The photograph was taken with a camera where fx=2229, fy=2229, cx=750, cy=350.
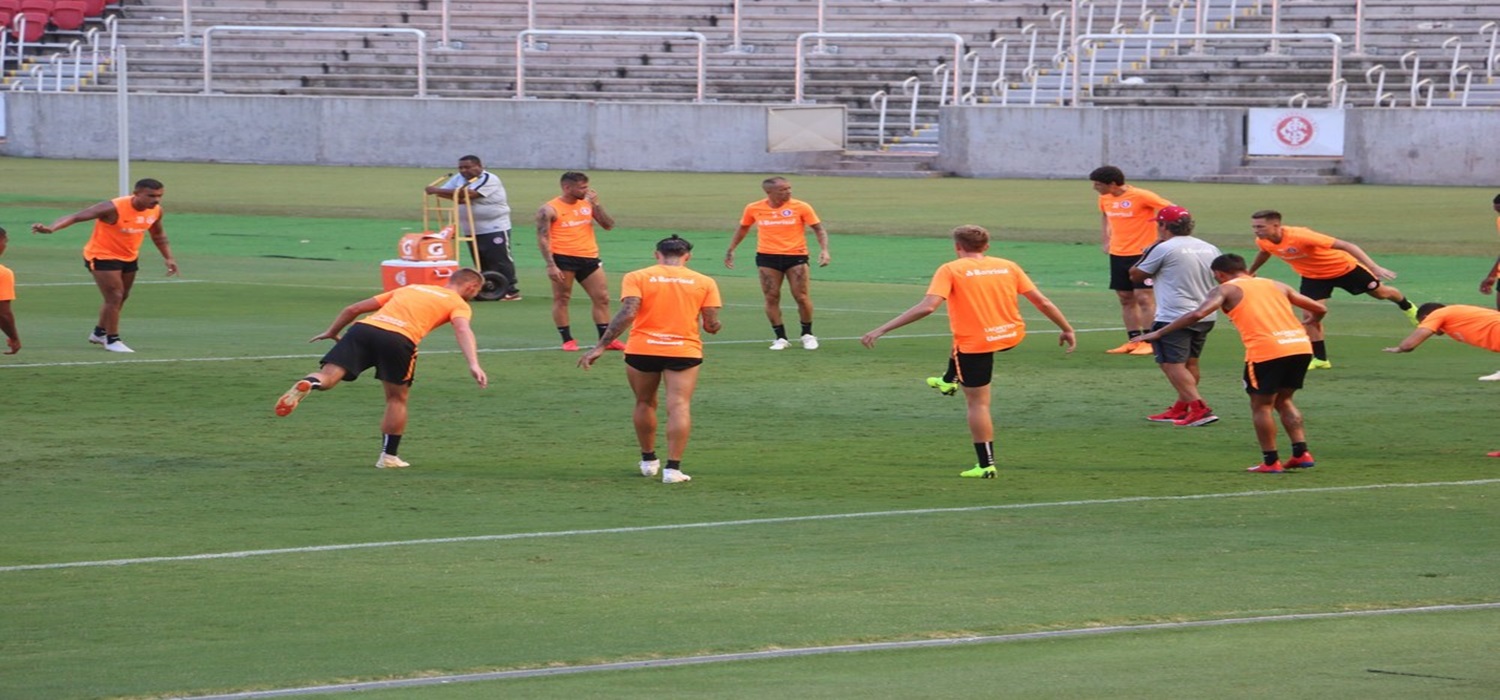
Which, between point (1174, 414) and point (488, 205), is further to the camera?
point (488, 205)

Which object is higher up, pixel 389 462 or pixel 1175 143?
pixel 1175 143

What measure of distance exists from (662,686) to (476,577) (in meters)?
2.50

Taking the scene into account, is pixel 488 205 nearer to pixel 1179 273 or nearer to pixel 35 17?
pixel 1179 273

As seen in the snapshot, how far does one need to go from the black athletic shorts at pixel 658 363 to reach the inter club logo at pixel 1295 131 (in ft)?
94.2

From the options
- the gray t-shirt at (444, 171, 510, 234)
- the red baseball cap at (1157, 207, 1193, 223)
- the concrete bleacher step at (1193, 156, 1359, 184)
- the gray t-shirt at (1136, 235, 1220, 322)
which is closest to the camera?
the gray t-shirt at (1136, 235, 1220, 322)

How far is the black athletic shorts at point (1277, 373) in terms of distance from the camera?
547 inches

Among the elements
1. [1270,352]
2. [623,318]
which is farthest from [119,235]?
[1270,352]

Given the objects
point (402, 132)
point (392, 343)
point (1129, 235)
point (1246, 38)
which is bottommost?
point (392, 343)

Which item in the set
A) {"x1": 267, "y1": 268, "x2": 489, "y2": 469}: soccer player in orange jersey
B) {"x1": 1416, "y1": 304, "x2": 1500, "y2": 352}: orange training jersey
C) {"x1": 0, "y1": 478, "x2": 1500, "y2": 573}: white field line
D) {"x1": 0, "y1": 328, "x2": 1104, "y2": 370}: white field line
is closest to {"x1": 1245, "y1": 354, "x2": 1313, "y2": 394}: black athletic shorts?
{"x1": 0, "y1": 478, "x2": 1500, "y2": 573}: white field line

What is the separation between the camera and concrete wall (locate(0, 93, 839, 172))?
151ft

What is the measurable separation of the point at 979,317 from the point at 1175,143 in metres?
28.6

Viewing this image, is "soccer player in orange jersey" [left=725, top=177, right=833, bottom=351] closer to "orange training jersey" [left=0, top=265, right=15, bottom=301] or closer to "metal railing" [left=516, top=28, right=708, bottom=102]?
"orange training jersey" [left=0, top=265, right=15, bottom=301]

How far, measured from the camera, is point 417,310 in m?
14.3

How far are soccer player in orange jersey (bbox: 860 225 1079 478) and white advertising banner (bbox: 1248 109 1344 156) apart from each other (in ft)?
89.6
